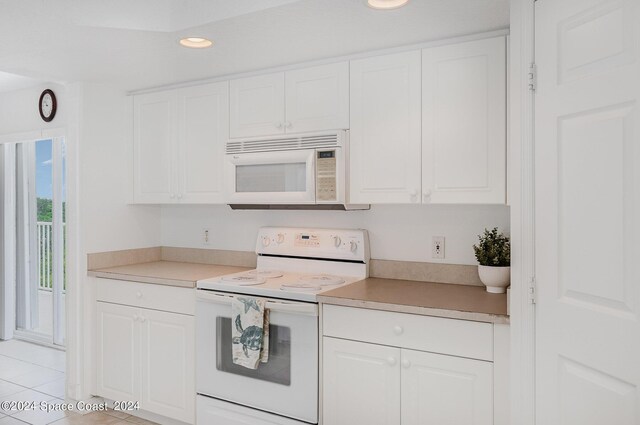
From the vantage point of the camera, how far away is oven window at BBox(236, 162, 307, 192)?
9.05ft

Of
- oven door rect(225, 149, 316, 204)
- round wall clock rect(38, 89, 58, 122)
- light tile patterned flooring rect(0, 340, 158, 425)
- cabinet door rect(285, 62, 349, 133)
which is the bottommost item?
light tile patterned flooring rect(0, 340, 158, 425)

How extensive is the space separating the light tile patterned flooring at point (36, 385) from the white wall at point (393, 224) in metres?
1.30

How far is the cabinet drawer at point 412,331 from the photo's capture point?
2.02 m

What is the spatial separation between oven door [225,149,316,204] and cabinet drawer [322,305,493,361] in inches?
28.1

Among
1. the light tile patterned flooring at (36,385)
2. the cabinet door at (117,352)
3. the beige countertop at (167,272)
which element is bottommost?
the light tile patterned flooring at (36,385)

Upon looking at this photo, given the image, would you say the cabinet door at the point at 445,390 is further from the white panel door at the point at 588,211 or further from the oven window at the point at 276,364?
Result: the oven window at the point at 276,364

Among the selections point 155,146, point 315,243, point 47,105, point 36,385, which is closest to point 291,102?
point 315,243

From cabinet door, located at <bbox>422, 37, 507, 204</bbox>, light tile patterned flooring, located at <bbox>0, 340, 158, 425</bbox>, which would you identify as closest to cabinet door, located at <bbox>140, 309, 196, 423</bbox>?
light tile patterned flooring, located at <bbox>0, 340, 158, 425</bbox>

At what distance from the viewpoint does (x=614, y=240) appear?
137cm

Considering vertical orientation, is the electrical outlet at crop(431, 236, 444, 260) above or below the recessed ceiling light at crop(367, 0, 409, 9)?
below

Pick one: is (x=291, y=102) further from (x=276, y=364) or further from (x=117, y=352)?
(x=117, y=352)

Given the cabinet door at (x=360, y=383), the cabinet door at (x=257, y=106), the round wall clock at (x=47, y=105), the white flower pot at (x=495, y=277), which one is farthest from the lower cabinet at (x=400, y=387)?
the round wall clock at (x=47, y=105)

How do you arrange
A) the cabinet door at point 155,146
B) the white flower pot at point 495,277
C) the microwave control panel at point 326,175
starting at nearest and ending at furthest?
the white flower pot at point 495,277, the microwave control panel at point 326,175, the cabinet door at point 155,146

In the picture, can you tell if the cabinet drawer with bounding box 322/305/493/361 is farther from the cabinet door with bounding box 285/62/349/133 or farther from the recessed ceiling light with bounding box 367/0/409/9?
the recessed ceiling light with bounding box 367/0/409/9
